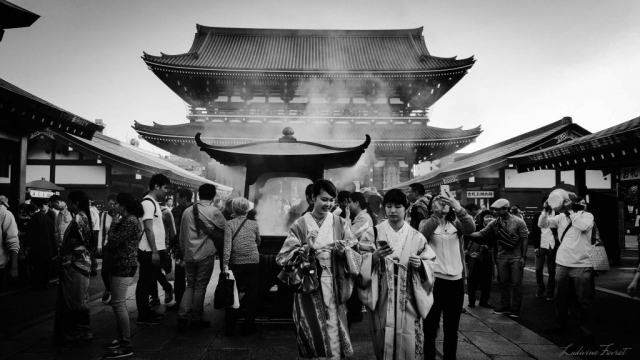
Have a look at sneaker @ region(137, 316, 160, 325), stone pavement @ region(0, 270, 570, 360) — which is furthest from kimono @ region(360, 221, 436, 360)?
sneaker @ region(137, 316, 160, 325)

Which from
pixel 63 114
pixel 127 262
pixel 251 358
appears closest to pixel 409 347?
pixel 251 358

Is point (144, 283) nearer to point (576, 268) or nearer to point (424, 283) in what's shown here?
point (424, 283)

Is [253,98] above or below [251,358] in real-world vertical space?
above

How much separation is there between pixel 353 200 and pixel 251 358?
232 cm

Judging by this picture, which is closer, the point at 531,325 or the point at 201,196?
the point at 201,196

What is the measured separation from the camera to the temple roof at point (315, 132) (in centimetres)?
1688

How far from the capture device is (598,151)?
691cm

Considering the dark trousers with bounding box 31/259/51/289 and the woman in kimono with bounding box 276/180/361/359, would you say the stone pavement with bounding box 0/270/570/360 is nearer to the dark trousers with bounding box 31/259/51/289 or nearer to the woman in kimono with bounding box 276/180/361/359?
the woman in kimono with bounding box 276/180/361/359

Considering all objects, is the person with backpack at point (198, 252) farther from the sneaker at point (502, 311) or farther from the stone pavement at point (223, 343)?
the sneaker at point (502, 311)

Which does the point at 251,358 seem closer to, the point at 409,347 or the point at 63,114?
the point at 409,347

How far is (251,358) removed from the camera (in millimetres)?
3912

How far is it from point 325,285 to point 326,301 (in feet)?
0.43

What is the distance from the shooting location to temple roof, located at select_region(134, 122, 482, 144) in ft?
55.4

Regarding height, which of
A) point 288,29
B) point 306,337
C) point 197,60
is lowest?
point 306,337
